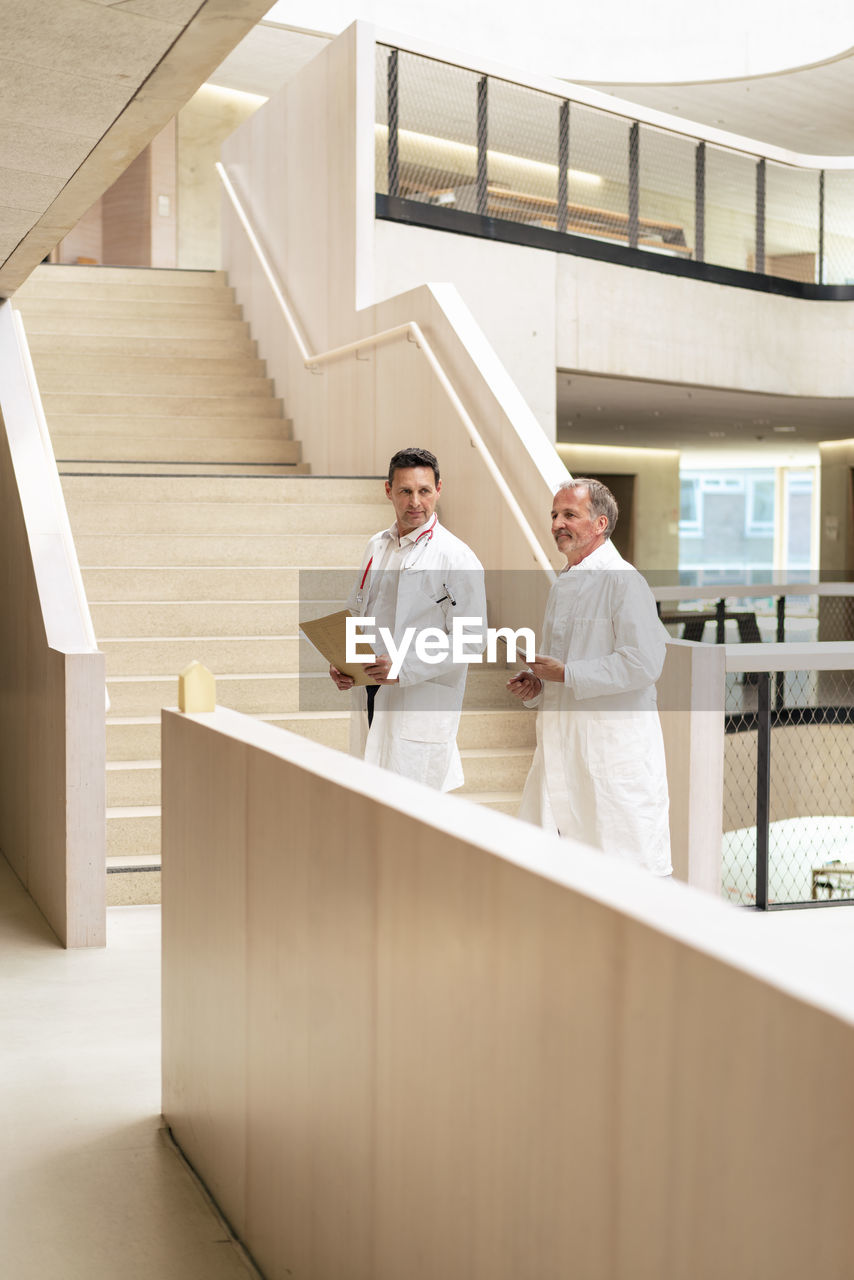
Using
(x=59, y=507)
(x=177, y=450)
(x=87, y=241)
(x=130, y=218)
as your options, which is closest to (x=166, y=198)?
(x=130, y=218)

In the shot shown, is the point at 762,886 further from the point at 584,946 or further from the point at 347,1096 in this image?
the point at 584,946

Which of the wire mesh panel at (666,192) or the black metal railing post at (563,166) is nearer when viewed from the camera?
the black metal railing post at (563,166)

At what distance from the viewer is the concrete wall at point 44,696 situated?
4539 mm

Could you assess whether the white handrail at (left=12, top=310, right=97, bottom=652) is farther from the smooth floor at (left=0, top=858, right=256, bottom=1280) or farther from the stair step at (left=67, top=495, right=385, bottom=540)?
the smooth floor at (left=0, top=858, right=256, bottom=1280)

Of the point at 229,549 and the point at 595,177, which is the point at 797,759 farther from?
the point at 229,549

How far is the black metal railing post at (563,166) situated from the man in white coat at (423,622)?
7011 millimetres

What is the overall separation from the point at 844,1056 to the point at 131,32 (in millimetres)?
2941

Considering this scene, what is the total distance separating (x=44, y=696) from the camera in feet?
16.6

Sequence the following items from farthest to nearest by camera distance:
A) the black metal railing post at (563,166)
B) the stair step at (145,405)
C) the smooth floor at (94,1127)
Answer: the black metal railing post at (563,166)
the stair step at (145,405)
the smooth floor at (94,1127)

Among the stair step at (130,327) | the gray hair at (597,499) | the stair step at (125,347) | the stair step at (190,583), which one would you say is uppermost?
the stair step at (130,327)

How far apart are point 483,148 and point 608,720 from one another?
23.7ft

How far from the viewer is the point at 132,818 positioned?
5195 millimetres

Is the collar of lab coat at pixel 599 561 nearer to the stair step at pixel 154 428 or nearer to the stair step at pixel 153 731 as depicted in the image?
the stair step at pixel 153 731

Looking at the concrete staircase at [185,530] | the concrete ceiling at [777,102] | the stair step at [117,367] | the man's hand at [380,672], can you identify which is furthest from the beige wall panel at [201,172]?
the man's hand at [380,672]
